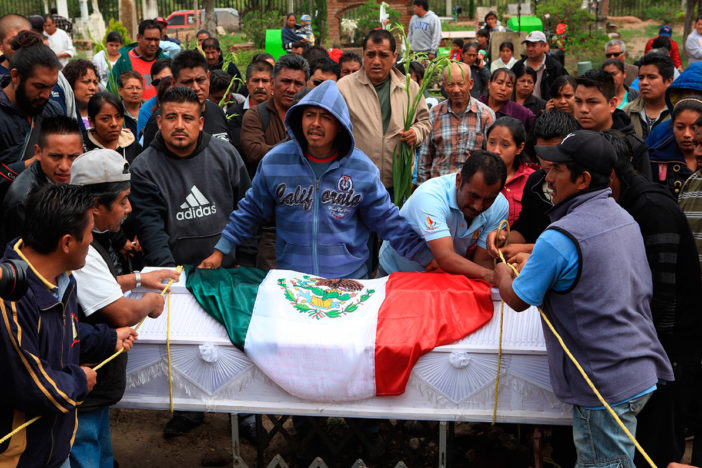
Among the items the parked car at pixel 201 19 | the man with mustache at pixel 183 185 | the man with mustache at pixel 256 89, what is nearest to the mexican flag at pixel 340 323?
the man with mustache at pixel 183 185

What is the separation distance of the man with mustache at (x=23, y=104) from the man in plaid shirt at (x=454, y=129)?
110 inches

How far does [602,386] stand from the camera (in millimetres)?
2697

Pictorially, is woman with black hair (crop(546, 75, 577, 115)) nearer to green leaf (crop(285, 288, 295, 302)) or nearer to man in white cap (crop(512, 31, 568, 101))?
man in white cap (crop(512, 31, 568, 101))

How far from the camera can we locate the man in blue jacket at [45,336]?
2293 mm

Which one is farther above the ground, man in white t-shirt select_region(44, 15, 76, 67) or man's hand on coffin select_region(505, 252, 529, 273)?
man in white t-shirt select_region(44, 15, 76, 67)

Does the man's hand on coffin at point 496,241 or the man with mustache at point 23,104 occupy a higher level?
the man with mustache at point 23,104

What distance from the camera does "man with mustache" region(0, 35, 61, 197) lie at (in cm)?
418

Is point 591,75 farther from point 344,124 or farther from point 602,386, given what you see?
point 602,386

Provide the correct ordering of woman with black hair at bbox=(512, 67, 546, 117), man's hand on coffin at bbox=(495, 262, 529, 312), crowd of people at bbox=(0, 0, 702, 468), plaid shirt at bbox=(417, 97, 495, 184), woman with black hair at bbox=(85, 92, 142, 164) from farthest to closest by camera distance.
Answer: woman with black hair at bbox=(512, 67, 546, 117) < plaid shirt at bbox=(417, 97, 495, 184) < woman with black hair at bbox=(85, 92, 142, 164) < man's hand on coffin at bbox=(495, 262, 529, 312) < crowd of people at bbox=(0, 0, 702, 468)

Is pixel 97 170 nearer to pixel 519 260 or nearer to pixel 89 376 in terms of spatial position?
pixel 89 376

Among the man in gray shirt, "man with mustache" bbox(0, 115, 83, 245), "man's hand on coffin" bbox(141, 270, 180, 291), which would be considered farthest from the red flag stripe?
the man in gray shirt

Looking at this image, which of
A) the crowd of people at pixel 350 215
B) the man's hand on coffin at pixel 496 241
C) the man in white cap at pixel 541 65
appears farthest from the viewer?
the man in white cap at pixel 541 65

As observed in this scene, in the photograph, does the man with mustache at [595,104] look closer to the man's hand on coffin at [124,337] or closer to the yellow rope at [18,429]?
the man's hand on coffin at [124,337]

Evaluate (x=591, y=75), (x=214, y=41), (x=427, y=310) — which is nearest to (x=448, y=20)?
(x=214, y=41)
